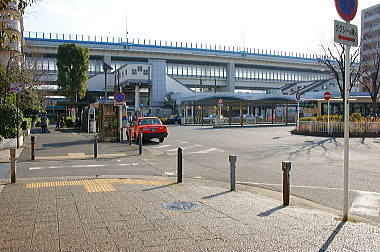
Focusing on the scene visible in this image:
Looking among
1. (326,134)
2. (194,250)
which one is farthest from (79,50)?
(194,250)

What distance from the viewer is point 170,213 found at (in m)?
6.45

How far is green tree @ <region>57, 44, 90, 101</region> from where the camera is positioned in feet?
157

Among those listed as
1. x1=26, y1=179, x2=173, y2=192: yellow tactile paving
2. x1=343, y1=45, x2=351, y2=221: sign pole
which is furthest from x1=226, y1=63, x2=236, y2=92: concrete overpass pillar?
x1=343, y1=45, x2=351, y2=221: sign pole

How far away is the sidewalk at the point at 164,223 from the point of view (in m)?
4.91

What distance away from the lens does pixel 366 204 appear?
7387 mm

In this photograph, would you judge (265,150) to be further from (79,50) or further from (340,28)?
(79,50)

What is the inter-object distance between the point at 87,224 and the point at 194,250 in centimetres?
191

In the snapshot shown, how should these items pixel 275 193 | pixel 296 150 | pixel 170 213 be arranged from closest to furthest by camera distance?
1. pixel 170 213
2. pixel 275 193
3. pixel 296 150

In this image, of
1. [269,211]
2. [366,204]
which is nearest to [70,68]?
[269,211]

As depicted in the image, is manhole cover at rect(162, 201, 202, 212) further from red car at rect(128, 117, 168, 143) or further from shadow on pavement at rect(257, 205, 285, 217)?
red car at rect(128, 117, 168, 143)

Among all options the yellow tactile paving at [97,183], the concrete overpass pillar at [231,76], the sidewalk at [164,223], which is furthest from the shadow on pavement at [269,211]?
the concrete overpass pillar at [231,76]

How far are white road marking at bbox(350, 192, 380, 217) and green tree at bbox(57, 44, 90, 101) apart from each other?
44145 mm

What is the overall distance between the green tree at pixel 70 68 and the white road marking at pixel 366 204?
44.1 metres

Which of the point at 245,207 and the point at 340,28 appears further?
the point at 245,207
